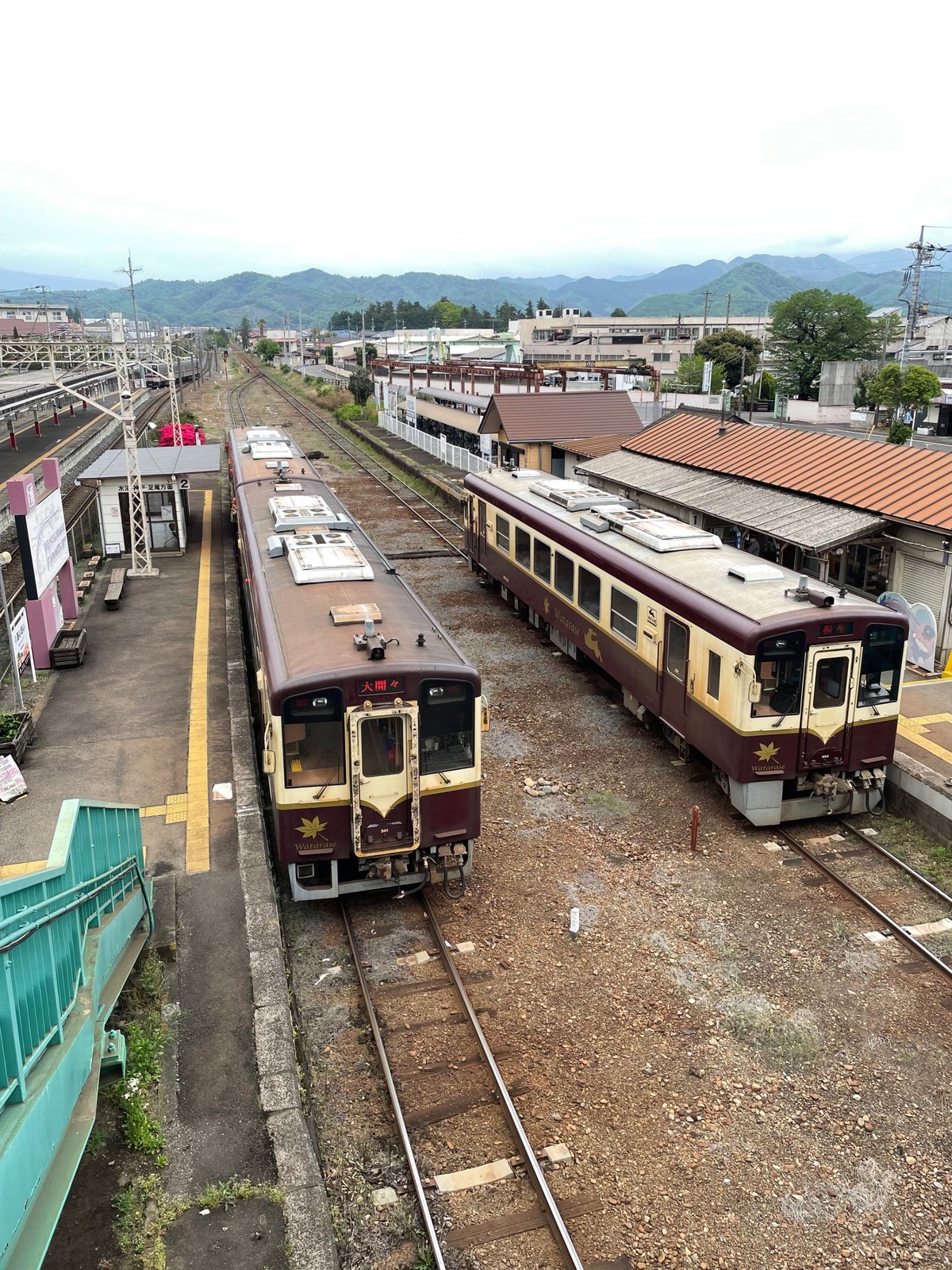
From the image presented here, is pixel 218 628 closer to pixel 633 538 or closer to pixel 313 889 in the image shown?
pixel 633 538

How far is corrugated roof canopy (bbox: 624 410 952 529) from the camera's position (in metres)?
14.8

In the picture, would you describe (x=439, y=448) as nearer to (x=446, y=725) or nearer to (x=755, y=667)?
(x=755, y=667)

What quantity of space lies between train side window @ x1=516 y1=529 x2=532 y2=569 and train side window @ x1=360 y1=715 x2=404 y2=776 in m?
9.28

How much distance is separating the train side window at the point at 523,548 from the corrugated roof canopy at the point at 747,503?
3.47 metres

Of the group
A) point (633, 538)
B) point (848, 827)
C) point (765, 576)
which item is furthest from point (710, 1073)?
point (633, 538)

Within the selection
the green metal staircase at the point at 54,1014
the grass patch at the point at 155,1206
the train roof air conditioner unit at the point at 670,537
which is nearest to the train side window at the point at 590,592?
the train roof air conditioner unit at the point at 670,537

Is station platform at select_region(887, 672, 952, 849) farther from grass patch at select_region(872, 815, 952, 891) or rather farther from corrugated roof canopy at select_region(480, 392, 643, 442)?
corrugated roof canopy at select_region(480, 392, 643, 442)

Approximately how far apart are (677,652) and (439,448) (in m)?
28.5

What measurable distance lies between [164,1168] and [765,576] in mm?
8791

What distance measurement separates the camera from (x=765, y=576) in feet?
37.9

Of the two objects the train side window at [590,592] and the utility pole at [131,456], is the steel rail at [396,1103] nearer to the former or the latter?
the train side window at [590,592]

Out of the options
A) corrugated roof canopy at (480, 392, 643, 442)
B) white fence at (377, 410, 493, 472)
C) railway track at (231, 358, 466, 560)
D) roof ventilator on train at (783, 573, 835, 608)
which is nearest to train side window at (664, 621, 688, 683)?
roof ventilator on train at (783, 573, 835, 608)

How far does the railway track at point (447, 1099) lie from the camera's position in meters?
5.80

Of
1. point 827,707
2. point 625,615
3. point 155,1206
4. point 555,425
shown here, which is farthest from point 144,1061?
point 555,425
